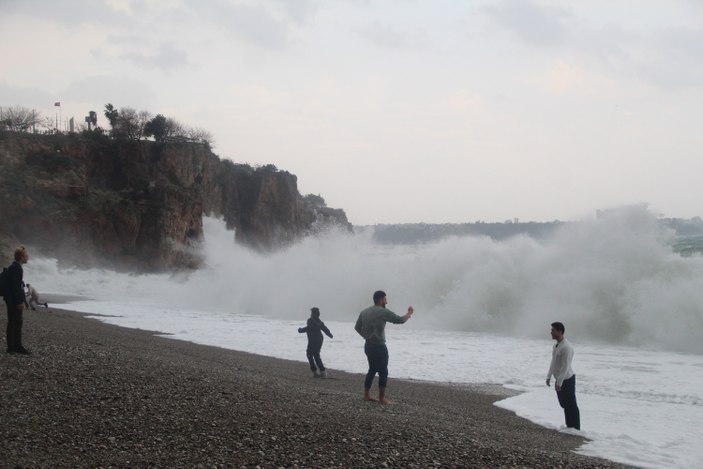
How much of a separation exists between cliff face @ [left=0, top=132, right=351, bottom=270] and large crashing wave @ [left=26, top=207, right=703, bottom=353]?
3.52 meters

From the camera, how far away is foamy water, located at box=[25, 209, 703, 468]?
10.6 metres

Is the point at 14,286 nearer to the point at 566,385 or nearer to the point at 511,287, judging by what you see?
the point at 566,385

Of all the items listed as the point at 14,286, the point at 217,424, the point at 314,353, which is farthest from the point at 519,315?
the point at 217,424

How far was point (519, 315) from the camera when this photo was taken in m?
24.0

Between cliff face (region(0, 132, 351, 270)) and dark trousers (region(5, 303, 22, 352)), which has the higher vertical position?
cliff face (region(0, 132, 351, 270))

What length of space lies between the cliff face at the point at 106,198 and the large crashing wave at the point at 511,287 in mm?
3518

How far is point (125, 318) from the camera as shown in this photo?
2372 centimetres

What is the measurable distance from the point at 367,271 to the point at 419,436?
1015 inches

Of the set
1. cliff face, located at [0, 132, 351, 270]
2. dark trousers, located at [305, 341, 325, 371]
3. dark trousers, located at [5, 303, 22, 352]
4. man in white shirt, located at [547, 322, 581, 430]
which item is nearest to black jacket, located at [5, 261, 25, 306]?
dark trousers, located at [5, 303, 22, 352]

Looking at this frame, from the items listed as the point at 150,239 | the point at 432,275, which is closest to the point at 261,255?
the point at 150,239

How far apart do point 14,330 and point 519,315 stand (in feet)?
61.6

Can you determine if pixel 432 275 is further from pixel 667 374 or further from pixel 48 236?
pixel 48 236

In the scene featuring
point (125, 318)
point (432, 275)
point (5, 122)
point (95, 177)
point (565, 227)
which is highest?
point (5, 122)

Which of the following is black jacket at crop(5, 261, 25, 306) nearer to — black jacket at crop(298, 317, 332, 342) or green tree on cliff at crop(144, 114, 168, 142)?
black jacket at crop(298, 317, 332, 342)
